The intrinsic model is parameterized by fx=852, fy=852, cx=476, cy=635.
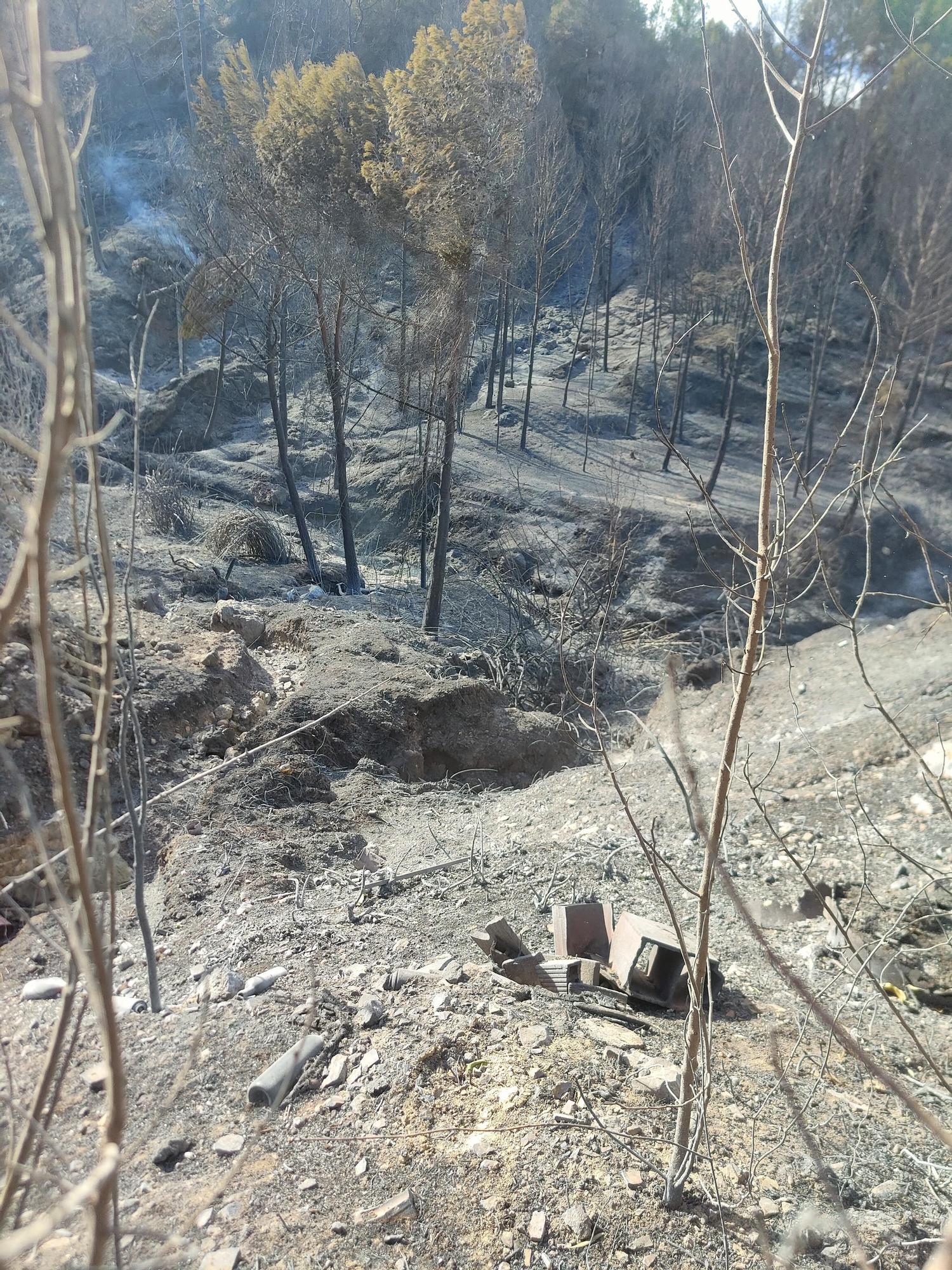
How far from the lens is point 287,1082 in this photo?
238 cm

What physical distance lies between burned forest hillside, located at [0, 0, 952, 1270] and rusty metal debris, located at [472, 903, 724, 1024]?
0.07 feet

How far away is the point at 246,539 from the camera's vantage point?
39.7ft

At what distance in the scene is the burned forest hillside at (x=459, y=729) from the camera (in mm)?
1626

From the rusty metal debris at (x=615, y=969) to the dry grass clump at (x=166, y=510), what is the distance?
10.7 m

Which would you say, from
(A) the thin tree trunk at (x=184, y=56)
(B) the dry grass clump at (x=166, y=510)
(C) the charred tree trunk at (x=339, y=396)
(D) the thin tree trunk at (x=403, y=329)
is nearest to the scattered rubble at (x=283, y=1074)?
(D) the thin tree trunk at (x=403, y=329)

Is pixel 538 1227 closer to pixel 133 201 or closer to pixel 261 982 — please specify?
pixel 261 982

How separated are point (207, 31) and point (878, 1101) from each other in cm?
4040

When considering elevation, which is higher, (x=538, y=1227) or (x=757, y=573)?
(x=757, y=573)

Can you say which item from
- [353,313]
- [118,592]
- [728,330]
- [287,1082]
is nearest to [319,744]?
[118,592]

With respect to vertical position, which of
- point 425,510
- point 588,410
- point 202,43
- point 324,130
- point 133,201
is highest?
point 202,43

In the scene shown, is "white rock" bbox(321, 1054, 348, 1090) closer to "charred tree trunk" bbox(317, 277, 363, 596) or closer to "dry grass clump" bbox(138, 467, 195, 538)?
"charred tree trunk" bbox(317, 277, 363, 596)

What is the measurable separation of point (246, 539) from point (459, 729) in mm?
6604

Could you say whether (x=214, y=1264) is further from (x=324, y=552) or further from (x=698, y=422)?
(x=698, y=422)

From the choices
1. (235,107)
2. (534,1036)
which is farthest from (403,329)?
(534,1036)
